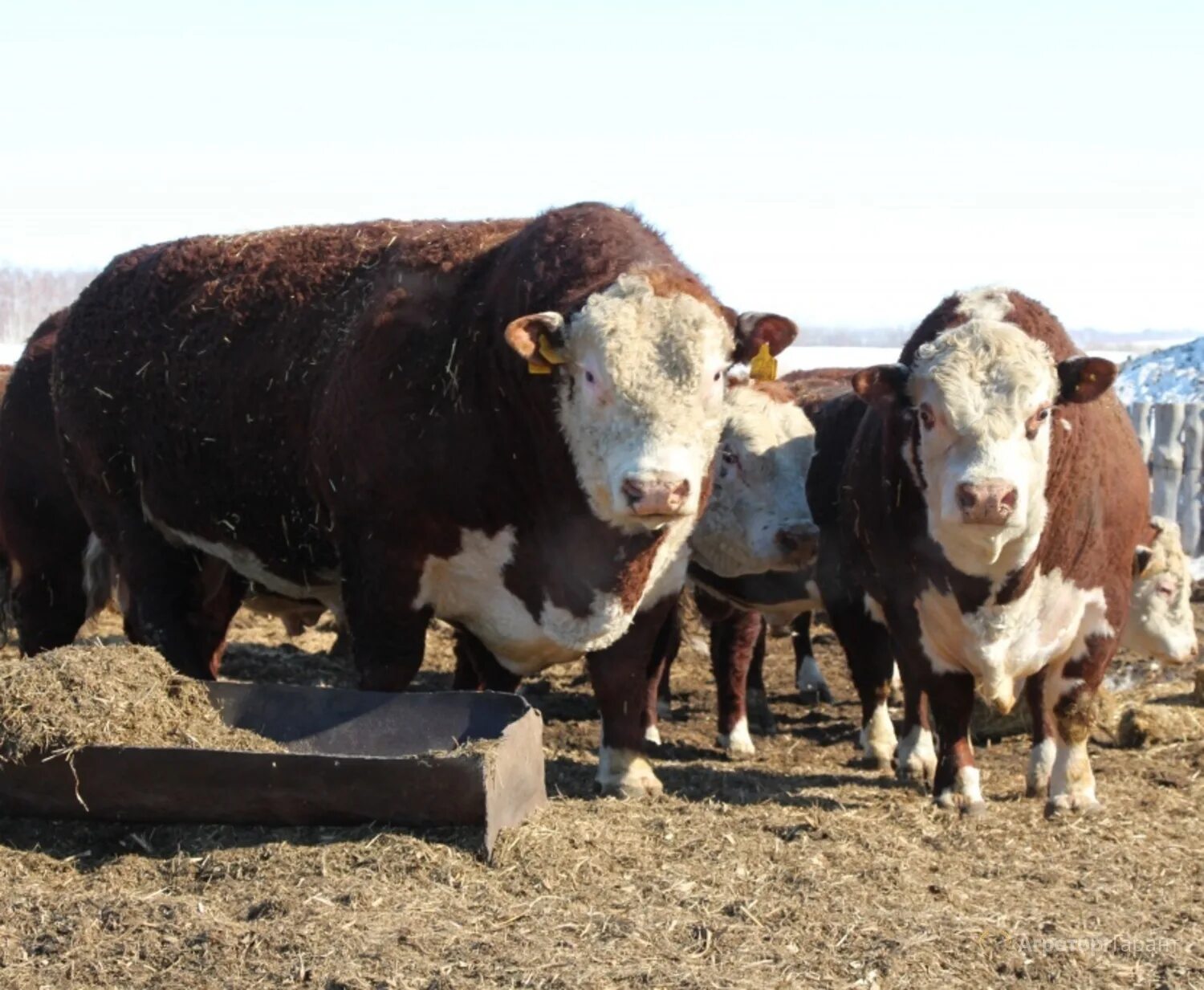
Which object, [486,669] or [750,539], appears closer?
[486,669]

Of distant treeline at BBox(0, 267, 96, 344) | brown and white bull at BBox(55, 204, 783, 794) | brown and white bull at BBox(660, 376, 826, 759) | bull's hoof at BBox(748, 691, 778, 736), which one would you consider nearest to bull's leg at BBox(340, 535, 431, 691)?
brown and white bull at BBox(55, 204, 783, 794)

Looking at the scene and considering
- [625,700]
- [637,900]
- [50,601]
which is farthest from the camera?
[50,601]

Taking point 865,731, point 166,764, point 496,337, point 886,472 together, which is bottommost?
point 865,731

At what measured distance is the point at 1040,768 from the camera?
7.66 metres

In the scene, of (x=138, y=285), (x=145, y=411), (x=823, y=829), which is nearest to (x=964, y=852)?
(x=823, y=829)

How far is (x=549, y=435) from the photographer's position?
682 centimetres

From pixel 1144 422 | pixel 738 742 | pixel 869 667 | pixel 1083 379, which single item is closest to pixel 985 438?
pixel 1083 379

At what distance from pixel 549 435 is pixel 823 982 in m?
2.86

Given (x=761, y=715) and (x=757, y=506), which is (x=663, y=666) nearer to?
(x=761, y=715)

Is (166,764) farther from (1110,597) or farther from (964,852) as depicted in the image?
(1110,597)

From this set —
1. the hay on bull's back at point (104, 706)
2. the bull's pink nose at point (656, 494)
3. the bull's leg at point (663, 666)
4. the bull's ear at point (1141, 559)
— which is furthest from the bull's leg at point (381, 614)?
the bull's ear at point (1141, 559)

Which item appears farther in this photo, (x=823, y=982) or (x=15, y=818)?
(x=15, y=818)

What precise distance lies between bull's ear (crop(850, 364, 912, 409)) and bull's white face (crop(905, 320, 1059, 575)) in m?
0.08

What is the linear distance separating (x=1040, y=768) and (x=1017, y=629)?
3.16 feet
